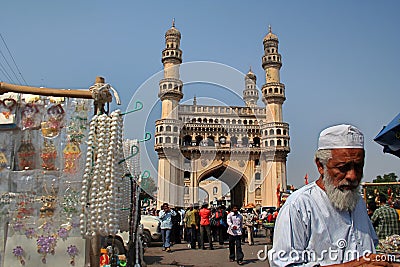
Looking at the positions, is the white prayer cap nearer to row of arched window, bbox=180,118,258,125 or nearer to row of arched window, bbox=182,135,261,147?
row of arched window, bbox=182,135,261,147

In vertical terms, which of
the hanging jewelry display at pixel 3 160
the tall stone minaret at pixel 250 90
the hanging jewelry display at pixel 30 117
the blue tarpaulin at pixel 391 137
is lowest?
the hanging jewelry display at pixel 3 160

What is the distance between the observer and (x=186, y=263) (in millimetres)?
8414

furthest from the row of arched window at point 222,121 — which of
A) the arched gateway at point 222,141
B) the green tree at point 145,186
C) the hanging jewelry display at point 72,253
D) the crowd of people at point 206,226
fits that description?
the hanging jewelry display at point 72,253

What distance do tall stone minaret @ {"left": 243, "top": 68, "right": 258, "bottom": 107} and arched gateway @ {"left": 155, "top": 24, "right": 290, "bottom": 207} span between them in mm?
3257

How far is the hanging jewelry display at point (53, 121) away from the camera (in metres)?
3.66

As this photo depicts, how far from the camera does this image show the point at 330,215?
5.13 feet

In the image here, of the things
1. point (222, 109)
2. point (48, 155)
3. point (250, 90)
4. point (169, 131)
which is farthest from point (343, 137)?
point (250, 90)

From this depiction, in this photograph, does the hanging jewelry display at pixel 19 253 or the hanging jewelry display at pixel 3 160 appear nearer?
the hanging jewelry display at pixel 19 253

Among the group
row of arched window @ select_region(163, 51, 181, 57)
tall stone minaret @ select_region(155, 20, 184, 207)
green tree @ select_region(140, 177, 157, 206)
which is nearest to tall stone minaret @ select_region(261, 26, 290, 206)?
tall stone minaret @ select_region(155, 20, 184, 207)

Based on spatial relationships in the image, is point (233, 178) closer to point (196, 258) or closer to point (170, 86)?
point (170, 86)

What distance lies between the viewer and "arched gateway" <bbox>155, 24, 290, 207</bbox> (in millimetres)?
29734

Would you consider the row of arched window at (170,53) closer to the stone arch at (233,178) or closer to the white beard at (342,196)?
the stone arch at (233,178)

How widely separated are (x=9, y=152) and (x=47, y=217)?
2.35ft

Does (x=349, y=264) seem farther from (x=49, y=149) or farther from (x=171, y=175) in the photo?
(x=171, y=175)
